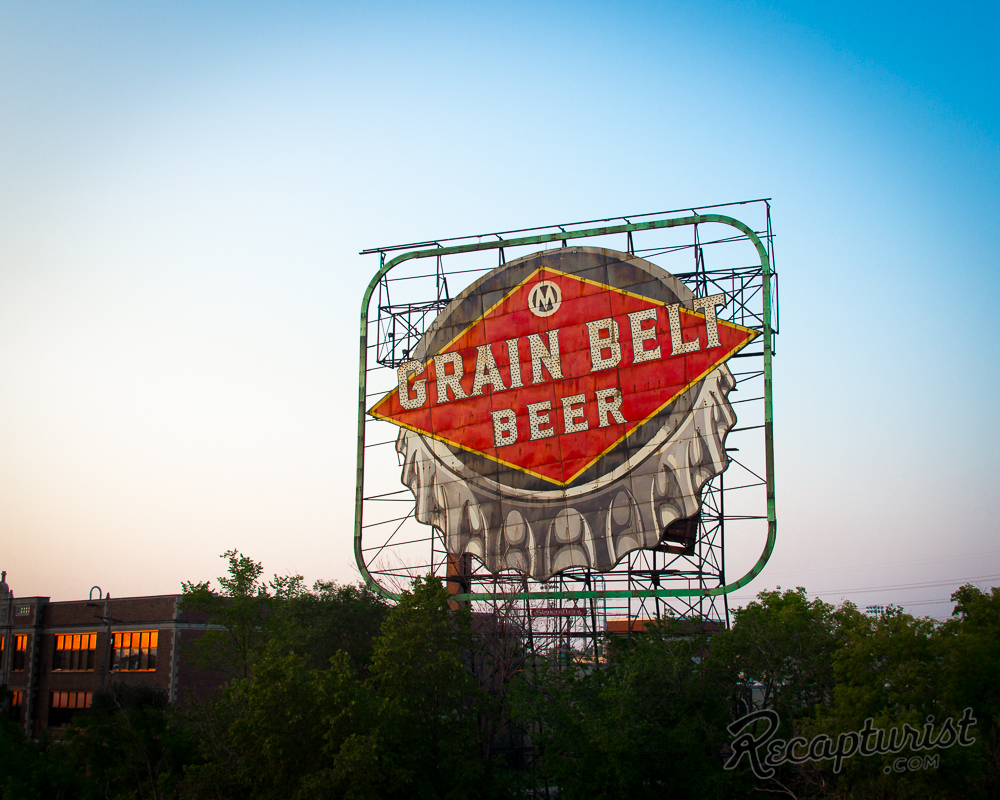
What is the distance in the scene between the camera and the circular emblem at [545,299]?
28634mm

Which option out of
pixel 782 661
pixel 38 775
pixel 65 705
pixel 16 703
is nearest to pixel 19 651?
pixel 16 703

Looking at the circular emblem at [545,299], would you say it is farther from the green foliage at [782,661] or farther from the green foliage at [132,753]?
the green foliage at [132,753]

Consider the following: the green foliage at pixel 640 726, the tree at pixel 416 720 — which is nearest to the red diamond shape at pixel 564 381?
the tree at pixel 416 720

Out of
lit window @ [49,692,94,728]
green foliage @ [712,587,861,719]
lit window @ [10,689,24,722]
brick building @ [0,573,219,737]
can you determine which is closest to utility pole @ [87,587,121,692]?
brick building @ [0,573,219,737]

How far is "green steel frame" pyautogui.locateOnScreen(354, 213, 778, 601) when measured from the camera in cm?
2420

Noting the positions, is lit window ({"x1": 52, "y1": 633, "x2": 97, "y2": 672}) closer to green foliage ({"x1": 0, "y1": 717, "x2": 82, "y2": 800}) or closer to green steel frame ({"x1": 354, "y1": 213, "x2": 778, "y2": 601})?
green foliage ({"x1": 0, "y1": 717, "x2": 82, "y2": 800})

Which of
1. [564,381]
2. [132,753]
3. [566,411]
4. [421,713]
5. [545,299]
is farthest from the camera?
[545,299]

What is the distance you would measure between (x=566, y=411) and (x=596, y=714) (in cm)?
972


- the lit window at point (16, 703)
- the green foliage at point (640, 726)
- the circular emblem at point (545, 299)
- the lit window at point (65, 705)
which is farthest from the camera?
the lit window at point (16, 703)

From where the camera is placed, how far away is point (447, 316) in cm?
3050

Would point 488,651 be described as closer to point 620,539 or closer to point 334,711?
point 620,539

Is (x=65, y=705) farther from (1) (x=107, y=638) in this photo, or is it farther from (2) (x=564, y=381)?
(2) (x=564, y=381)

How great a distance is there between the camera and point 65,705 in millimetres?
49938

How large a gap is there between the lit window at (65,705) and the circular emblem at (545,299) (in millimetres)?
36536
